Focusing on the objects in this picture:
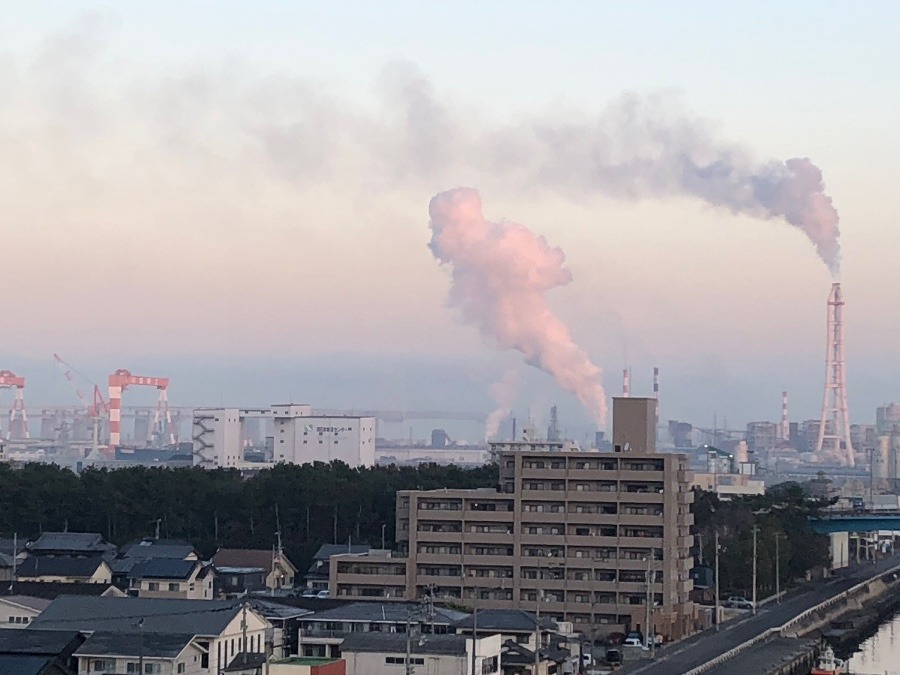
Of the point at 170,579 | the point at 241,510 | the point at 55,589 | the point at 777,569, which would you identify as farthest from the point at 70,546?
the point at 777,569

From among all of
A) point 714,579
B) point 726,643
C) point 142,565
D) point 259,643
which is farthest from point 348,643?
point 714,579

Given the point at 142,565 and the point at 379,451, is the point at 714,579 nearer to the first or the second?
the point at 142,565

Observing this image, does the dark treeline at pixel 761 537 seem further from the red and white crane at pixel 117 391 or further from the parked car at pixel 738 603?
the red and white crane at pixel 117 391

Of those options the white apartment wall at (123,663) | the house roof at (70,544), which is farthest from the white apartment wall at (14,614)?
the house roof at (70,544)

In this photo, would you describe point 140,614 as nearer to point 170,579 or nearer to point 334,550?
point 170,579

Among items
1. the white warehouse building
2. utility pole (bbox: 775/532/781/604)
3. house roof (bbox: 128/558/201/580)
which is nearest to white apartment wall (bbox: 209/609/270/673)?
house roof (bbox: 128/558/201/580)
